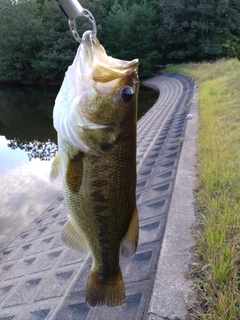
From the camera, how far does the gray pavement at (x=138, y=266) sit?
8.16 ft

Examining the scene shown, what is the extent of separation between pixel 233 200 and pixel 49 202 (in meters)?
5.29

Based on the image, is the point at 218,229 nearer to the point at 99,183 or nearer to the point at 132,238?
the point at 132,238

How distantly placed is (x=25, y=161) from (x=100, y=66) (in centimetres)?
981

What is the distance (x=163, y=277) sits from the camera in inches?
101

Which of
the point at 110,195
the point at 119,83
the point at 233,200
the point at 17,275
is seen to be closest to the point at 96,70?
the point at 119,83

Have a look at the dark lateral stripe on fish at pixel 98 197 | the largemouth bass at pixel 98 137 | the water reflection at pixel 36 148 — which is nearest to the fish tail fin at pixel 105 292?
the largemouth bass at pixel 98 137

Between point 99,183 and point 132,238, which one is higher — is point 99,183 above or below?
above

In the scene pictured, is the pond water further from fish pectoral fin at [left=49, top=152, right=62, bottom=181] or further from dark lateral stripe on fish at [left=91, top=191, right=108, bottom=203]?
dark lateral stripe on fish at [left=91, top=191, right=108, bottom=203]

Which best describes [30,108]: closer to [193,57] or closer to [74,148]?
[193,57]

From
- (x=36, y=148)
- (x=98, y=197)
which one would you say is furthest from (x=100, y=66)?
(x=36, y=148)

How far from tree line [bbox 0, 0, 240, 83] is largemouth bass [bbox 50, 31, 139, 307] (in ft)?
92.1

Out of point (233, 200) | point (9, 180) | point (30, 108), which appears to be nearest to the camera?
point (233, 200)

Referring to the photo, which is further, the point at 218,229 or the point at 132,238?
the point at 218,229

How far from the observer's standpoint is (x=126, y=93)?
149 centimetres
